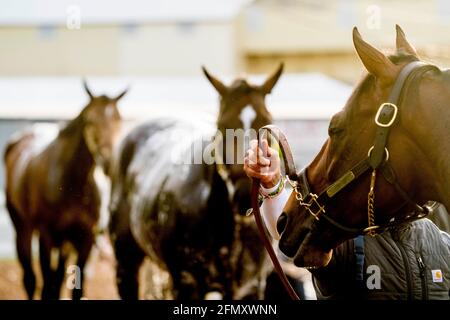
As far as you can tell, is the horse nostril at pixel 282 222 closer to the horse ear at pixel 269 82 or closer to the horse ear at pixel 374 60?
the horse ear at pixel 374 60

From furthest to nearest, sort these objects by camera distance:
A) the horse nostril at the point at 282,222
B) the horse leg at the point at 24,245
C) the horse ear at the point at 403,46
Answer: the horse leg at the point at 24,245
the horse nostril at the point at 282,222
the horse ear at the point at 403,46

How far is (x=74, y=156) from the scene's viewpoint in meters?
3.79

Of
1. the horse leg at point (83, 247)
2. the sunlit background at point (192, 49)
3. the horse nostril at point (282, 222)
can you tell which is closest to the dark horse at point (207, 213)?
the sunlit background at point (192, 49)

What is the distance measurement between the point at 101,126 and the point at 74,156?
10.0 inches

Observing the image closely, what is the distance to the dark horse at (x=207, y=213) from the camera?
2660 mm

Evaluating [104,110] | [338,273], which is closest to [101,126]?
[104,110]

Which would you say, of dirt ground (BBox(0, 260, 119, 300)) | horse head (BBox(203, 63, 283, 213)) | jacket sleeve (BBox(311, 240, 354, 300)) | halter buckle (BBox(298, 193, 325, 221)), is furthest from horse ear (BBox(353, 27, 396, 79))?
dirt ground (BBox(0, 260, 119, 300))

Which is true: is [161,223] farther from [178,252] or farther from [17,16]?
[17,16]

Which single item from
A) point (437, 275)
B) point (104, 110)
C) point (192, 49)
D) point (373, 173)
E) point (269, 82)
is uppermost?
point (192, 49)

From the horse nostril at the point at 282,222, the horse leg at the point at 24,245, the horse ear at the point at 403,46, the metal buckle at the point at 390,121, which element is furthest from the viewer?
the horse leg at the point at 24,245

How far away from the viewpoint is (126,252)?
362cm

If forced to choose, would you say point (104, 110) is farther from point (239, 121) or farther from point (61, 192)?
point (239, 121)

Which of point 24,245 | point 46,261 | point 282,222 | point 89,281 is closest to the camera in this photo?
point 282,222

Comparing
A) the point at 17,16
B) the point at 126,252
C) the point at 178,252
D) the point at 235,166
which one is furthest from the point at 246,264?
the point at 17,16
